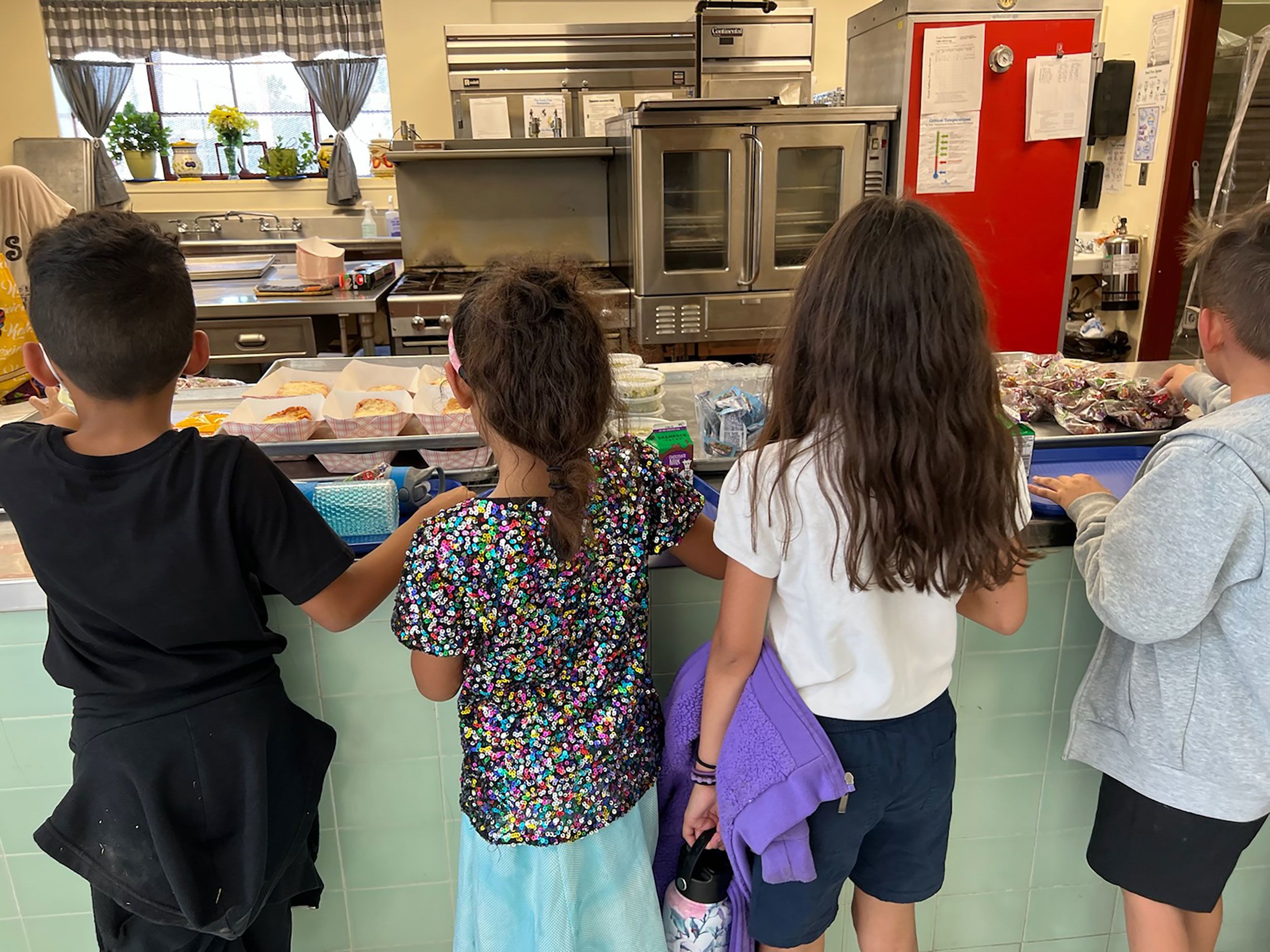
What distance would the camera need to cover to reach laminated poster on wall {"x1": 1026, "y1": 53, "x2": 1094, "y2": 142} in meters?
3.04

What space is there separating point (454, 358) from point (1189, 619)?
84cm

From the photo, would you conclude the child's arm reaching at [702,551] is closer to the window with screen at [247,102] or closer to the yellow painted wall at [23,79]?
the window with screen at [247,102]

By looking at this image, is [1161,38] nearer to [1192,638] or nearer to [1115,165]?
[1115,165]

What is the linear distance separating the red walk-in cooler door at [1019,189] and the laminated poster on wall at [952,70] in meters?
0.02

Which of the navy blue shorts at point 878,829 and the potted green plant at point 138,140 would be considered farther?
the potted green plant at point 138,140

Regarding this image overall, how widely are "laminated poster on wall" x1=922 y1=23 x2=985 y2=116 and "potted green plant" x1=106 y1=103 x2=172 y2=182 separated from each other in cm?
516

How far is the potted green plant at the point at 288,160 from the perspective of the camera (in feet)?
19.6

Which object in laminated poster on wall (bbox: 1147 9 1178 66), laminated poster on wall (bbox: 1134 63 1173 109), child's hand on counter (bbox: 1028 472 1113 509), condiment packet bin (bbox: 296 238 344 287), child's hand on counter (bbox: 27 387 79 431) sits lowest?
child's hand on counter (bbox: 1028 472 1113 509)

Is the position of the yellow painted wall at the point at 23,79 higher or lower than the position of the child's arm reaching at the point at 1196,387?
higher

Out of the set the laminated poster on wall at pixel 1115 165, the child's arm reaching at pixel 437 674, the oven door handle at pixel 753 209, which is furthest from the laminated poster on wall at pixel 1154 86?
the child's arm reaching at pixel 437 674

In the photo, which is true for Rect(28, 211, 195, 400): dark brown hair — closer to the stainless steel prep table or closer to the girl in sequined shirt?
the girl in sequined shirt

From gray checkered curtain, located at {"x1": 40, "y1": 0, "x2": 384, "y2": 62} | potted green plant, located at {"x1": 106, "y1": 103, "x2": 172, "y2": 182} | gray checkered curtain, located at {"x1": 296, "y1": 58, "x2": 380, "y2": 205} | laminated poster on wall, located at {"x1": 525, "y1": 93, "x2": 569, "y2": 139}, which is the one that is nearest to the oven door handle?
laminated poster on wall, located at {"x1": 525, "y1": 93, "x2": 569, "y2": 139}

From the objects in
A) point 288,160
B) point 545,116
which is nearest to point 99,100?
point 288,160

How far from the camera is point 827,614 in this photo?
0.93m
